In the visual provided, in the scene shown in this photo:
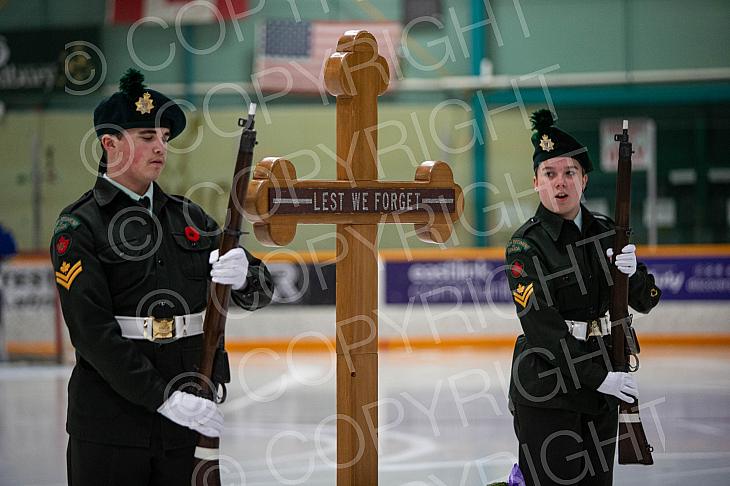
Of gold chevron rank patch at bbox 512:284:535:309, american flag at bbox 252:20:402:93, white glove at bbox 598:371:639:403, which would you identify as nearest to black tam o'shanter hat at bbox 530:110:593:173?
gold chevron rank patch at bbox 512:284:535:309

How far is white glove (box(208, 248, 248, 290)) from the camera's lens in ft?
9.61

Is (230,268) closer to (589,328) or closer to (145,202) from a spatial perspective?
(145,202)

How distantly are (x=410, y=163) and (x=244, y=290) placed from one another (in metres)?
11.5

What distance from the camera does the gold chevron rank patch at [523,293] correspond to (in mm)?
3414

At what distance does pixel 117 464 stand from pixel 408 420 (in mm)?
4961

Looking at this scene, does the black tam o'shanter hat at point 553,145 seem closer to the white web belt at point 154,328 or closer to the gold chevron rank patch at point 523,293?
the gold chevron rank patch at point 523,293

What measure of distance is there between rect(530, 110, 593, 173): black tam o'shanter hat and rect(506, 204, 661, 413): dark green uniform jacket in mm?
192

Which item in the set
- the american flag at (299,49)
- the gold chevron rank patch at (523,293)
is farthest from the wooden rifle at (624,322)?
the american flag at (299,49)

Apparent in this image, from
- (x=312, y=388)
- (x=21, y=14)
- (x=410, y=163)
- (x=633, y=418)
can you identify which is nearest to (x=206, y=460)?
(x=633, y=418)

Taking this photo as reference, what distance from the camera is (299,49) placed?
579 inches

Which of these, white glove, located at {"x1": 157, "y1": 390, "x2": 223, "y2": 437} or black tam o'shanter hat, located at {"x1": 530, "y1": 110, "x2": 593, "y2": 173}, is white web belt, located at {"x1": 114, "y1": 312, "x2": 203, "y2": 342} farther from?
black tam o'shanter hat, located at {"x1": 530, "y1": 110, "x2": 593, "y2": 173}

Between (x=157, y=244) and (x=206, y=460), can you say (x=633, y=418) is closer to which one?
(x=206, y=460)

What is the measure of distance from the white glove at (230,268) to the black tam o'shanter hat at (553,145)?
1.14m

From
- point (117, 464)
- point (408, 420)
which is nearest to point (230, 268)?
point (117, 464)
